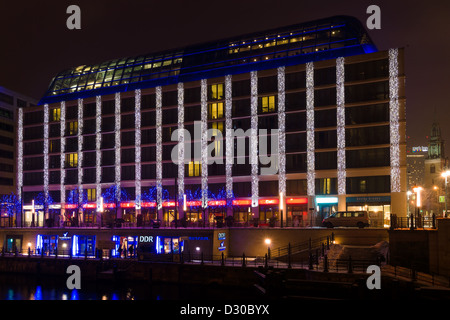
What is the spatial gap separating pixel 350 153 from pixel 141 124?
30510 mm

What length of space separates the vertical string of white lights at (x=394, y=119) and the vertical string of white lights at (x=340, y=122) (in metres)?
5.48

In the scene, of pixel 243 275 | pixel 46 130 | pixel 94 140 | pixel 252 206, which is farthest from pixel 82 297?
pixel 46 130

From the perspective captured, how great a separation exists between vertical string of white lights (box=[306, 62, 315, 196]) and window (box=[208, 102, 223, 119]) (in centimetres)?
1236

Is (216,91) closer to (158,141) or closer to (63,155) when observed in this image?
(158,141)

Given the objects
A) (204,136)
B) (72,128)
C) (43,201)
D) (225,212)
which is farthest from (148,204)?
(72,128)

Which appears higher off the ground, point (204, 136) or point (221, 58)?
point (221, 58)

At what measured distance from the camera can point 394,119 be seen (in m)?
58.2

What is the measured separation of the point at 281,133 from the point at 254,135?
3568 millimetres

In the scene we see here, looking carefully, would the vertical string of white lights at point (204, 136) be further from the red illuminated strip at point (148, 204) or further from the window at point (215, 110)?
the red illuminated strip at point (148, 204)

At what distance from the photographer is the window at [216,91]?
2714 inches

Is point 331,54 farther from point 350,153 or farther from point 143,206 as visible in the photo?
point 143,206

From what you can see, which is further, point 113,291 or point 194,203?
point 194,203

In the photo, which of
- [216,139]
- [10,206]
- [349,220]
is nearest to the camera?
[349,220]

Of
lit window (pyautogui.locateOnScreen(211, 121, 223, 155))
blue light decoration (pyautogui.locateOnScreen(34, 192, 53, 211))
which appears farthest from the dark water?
blue light decoration (pyautogui.locateOnScreen(34, 192, 53, 211))
